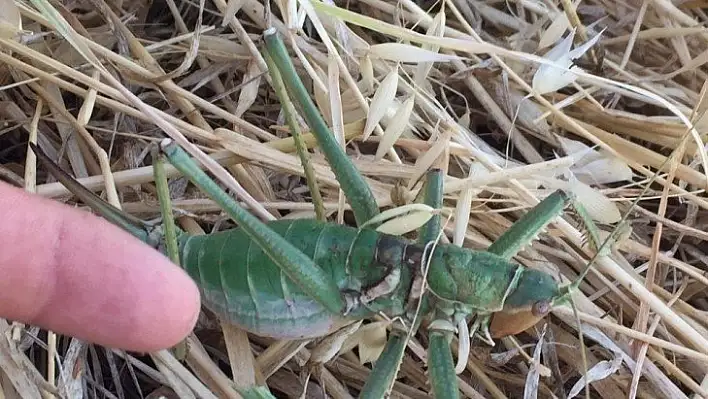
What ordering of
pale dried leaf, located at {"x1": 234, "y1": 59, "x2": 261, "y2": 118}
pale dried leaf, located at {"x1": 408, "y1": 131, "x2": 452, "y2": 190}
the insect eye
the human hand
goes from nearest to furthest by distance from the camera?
the human hand
the insect eye
pale dried leaf, located at {"x1": 408, "y1": 131, "x2": 452, "y2": 190}
pale dried leaf, located at {"x1": 234, "y1": 59, "x2": 261, "y2": 118}

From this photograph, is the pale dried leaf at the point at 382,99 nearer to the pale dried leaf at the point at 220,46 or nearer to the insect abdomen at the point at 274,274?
the insect abdomen at the point at 274,274

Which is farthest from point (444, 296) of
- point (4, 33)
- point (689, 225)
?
point (4, 33)

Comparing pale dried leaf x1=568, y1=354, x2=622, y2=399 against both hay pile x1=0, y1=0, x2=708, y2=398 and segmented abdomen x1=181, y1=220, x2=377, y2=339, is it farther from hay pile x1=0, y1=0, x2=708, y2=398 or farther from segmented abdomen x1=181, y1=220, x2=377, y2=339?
segmented abdomen x1=181, y1=220, x2=377, y2=339

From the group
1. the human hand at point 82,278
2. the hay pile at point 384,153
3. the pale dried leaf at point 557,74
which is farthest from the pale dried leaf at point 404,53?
the human hand at point 82,278

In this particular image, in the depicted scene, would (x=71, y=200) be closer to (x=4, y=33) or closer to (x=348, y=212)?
(x=4, y=33)

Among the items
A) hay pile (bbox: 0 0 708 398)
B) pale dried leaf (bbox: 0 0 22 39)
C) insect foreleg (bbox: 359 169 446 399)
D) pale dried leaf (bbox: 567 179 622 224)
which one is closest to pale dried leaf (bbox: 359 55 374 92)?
hay pile (bbox: 0 0 708 398)

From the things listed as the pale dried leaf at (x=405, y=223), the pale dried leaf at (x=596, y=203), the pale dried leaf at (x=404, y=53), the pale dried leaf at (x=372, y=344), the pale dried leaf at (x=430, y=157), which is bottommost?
the pale dried leaf at (x=372, y=344)
